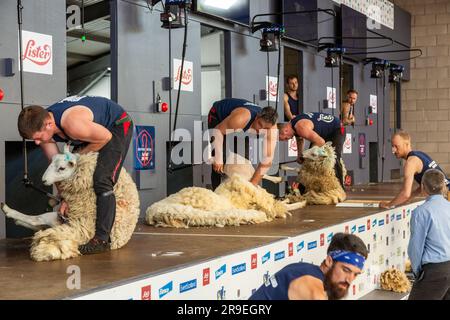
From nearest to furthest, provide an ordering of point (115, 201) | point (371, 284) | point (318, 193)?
point (115, 201) < point (371, 284) < point (318, 193)

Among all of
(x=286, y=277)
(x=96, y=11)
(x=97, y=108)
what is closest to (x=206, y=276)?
(x=286, y=277)

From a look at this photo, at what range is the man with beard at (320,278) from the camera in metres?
2.55

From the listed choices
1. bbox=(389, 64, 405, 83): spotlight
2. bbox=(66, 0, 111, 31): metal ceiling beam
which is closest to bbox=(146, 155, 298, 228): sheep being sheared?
bbox=(66, 0, 111, 31): metal ceiling beam

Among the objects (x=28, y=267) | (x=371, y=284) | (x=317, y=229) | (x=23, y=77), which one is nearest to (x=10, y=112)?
(x=23, y=77)

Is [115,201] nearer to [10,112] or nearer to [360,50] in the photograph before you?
[10,112]

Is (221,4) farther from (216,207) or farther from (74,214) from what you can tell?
(74,214)

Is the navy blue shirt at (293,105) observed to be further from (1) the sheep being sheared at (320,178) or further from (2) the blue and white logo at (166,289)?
(2) the blue and white logo at (166,289)

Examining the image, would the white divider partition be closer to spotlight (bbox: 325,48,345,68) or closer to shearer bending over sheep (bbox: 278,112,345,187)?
Result: shearer bending over sheep (bbox: 278,112,345,187)

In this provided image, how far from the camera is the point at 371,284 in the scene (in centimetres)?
589

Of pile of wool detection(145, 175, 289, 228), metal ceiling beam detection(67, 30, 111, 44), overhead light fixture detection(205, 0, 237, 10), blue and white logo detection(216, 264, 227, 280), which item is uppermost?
overhead light fixture detection(205, 0, 237, 10)

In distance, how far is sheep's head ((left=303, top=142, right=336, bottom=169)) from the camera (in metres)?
7.21

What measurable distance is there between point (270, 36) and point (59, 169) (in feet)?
15.5

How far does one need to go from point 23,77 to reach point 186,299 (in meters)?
2.48

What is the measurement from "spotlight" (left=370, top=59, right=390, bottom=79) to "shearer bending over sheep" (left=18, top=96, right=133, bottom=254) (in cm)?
828
